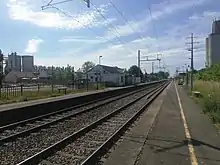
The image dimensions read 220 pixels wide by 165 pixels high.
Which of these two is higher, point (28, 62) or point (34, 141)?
point (28, 62)

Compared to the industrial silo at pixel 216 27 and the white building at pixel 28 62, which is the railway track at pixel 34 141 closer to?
the industrial silo at pixel 216 27

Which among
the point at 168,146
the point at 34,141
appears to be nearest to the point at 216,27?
the point at 168,146

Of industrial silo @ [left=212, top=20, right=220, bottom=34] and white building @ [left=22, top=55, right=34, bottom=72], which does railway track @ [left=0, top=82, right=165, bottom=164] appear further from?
white building @ [left=22, top=55, right=34, bottom=72]

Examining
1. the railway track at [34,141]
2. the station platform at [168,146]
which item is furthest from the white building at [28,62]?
the station platform at [168,146]

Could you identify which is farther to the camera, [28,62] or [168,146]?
[28,62]

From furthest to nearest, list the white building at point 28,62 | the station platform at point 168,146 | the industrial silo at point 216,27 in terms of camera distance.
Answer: the white building at point 28,62, the industrial silo at point 216,27, the station platform at point 168,146

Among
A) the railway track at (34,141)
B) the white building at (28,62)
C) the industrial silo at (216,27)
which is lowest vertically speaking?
the railway track at (34,141)

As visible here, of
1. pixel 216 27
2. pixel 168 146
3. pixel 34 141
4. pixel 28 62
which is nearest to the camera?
pixel 168 146

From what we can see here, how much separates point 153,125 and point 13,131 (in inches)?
234

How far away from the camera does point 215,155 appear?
8.96 meters

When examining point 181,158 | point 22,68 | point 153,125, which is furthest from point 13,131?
point 22,68

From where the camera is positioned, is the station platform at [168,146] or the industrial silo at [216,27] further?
the industrial silo at [216,27]

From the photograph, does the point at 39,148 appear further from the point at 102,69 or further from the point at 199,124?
the point at 102,69

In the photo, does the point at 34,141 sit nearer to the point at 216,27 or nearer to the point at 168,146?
the point at 168,146
